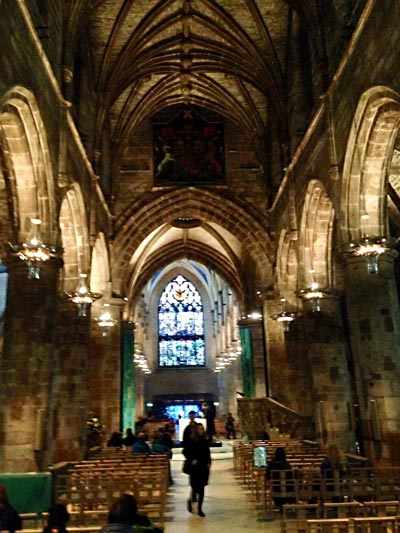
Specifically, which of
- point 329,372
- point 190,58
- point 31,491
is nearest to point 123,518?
point 31,491

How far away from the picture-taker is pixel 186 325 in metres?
Result: 40.8

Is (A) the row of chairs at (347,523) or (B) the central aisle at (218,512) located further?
(B) the central aisle at (218,512)

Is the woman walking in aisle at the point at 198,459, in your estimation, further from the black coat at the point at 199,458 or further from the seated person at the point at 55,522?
the seated person at the point at 55,522

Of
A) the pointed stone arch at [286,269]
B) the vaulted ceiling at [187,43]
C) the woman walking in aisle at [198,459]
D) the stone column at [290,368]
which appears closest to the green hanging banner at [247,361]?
the stone column at [290,368]

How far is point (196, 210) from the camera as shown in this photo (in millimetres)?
22844

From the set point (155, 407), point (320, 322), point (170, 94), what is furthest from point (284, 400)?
point (155, 407)

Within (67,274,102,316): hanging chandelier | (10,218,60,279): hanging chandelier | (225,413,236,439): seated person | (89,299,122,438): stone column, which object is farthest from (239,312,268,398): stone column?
(10,218,60,279): hanging chandelier

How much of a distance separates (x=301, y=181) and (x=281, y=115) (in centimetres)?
310

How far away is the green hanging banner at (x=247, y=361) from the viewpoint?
77.9 ft

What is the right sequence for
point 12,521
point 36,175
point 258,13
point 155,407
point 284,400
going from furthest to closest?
point 155,407 < point 284,400 < point 258,13 < point 36,175 < point 12,521

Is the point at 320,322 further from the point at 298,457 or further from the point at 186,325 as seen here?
the point at 186,325

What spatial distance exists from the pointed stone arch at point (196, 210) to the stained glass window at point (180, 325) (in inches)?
737

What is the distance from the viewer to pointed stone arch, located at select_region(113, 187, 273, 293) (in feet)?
71.2

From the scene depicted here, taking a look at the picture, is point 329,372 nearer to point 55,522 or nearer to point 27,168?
point 27,168
